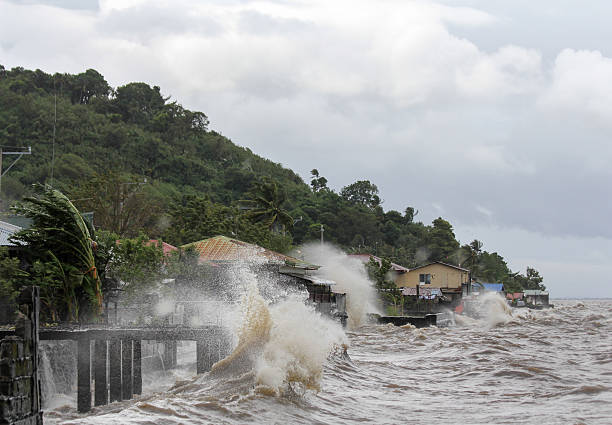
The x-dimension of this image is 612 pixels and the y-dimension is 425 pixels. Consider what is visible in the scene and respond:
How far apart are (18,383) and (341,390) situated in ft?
34.7

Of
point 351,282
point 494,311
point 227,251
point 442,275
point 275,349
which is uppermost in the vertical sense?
point 227,251

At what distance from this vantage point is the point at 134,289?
25.9m

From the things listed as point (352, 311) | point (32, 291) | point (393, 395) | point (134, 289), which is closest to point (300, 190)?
point (352, 311)

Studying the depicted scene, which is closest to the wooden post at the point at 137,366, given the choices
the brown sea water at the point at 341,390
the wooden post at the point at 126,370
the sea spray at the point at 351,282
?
the wooden post at the point at 126,370

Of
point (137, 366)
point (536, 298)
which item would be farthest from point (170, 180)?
point (536, 298)

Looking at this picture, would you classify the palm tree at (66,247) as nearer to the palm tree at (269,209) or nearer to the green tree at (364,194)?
the palm tree at (269,209)

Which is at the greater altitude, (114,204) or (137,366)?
(114,204)

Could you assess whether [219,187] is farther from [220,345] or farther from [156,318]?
[220,345]

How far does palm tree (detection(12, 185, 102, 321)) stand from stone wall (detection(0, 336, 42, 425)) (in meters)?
12.7

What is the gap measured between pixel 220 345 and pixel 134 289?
28.1 ft

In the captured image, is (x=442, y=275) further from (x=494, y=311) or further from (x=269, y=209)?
(x=269, y=209)

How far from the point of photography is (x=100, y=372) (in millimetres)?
18172

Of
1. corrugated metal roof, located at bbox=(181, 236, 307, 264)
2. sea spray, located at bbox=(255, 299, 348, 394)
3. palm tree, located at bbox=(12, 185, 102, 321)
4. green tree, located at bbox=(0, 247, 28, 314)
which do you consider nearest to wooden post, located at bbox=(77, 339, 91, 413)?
sea spray, located at bbox=(255, 299, 348, 394)

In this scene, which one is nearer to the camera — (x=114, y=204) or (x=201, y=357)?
(x=201, y=357)
